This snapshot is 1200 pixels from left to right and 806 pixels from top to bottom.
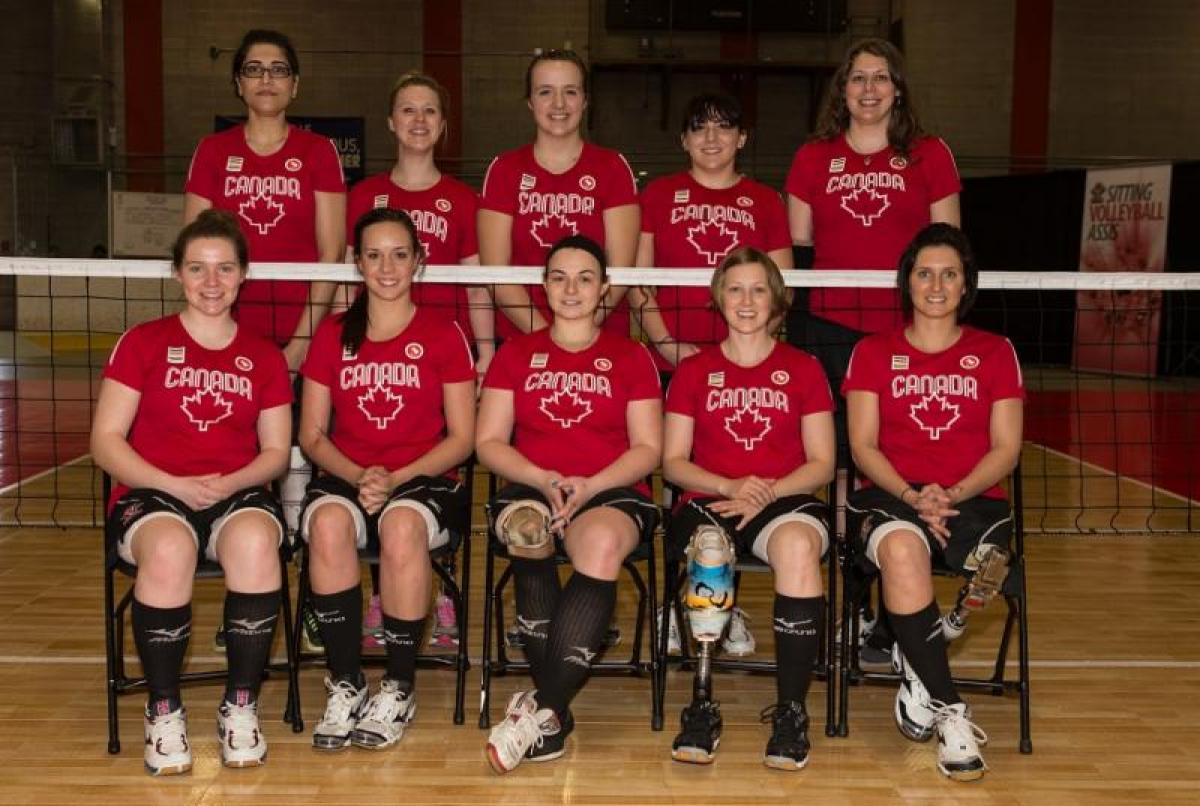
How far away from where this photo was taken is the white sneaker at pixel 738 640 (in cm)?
400

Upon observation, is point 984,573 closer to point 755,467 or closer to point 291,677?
point 755,467

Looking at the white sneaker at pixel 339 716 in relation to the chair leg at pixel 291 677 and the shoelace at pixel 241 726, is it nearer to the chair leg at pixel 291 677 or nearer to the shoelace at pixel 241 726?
the chair leg at pixel 291 677

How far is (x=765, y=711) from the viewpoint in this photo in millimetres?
3238

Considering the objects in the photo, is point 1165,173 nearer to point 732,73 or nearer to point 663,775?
point 732,73

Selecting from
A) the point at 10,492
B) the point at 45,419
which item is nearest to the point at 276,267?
the point at 10,492

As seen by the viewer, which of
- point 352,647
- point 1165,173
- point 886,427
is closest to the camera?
point 352,647

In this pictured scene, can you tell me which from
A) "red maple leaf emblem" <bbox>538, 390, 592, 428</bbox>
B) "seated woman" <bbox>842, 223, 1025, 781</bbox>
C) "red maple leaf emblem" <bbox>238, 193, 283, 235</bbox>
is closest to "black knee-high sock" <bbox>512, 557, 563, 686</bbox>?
"red maple leaf emblem" <bbox>538, 390, 592, 428</bbox>

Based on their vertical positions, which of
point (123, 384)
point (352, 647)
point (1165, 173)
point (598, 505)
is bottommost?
point (352, 647)

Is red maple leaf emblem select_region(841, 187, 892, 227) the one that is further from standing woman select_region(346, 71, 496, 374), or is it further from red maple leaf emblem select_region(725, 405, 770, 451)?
standing woman select_region(346, 71, 496, 374)

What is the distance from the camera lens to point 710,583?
9.82 feet

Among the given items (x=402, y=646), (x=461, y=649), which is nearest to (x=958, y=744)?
(x=461, y=649)

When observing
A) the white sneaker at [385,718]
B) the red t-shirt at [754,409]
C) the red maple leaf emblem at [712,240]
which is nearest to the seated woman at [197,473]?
the white sneaker at [385,718]

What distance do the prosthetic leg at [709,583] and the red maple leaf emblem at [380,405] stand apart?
0.91 metres

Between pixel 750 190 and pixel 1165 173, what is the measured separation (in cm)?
1023
